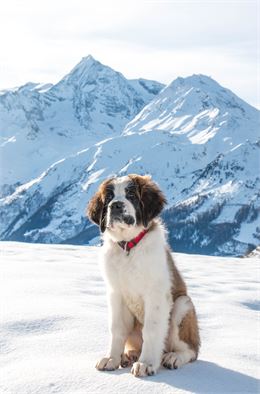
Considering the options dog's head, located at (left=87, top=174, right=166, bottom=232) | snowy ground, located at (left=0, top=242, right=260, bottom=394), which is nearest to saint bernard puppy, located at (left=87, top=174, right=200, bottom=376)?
dog's head, located at (left=87, top=174, right=166, bottom=232)

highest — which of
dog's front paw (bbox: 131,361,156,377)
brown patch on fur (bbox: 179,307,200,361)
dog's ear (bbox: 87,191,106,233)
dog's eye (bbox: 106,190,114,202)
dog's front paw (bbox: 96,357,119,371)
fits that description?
dog's eye (bbox: 106,190,114,202)

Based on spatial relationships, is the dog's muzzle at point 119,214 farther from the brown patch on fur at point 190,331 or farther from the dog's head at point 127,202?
the brown patch on fur at point 190,331

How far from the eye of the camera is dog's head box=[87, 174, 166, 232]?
6.33 meters

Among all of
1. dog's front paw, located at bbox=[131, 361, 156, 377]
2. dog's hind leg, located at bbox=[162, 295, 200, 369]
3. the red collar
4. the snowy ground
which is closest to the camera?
the snowy ground

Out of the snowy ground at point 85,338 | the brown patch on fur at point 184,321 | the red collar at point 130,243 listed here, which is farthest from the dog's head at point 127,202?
the snowy ground at point 85,338

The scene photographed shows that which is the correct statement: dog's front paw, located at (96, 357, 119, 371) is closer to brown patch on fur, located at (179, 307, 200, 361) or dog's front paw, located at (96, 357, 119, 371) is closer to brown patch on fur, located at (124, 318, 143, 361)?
brown patch on fur, located at (124, 318, 143, 361)

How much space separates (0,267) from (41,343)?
6694mm

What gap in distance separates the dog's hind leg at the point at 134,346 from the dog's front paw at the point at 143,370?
629mm

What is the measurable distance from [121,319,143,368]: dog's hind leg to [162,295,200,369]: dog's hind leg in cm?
30

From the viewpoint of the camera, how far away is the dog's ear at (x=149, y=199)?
6.51 meters

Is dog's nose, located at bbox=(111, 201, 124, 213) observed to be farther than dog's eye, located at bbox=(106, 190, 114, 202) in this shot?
No

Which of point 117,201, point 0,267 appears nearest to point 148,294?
point 117,201

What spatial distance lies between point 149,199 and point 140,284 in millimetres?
850

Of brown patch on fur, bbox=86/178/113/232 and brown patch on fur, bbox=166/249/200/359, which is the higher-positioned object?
brown patch on fur, bbox=86/178/113/232
